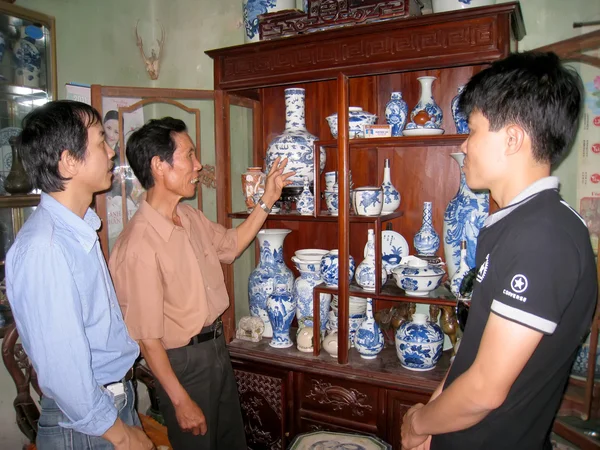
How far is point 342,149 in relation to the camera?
5.90 ft

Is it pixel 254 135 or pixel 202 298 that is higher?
pixel 254 135

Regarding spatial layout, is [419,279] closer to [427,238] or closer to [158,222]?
[427,238]

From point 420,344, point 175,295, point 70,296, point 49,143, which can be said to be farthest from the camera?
point 420,344

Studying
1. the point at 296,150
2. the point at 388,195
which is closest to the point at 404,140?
the point at 388,195

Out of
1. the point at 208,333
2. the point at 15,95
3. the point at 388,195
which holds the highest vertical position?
the point at 15,95

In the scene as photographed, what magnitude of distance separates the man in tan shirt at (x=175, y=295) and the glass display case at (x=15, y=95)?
0.70 metres

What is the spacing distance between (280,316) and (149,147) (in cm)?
100

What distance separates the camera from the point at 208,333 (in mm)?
1686

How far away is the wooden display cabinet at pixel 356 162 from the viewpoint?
5.30 feet

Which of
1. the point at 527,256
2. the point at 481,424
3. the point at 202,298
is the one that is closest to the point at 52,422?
the point at 202,298

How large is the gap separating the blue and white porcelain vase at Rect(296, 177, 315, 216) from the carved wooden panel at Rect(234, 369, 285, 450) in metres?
0.79

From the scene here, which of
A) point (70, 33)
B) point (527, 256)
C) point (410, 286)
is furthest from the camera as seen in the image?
point (70, 33)

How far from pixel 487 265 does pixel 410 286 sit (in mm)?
Result: 898

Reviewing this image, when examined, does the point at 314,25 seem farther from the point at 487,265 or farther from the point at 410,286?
the point at 487,265
